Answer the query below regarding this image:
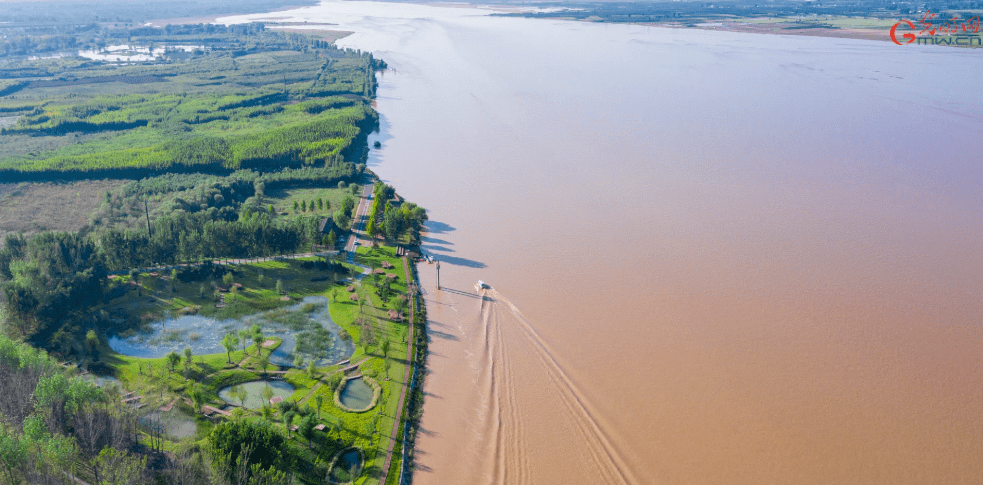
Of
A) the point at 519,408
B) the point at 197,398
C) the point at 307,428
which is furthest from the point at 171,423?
the point at 519,408

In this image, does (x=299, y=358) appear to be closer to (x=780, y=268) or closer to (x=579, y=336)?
(x=579, y=336)

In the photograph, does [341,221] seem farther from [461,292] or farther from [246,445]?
[246,445]

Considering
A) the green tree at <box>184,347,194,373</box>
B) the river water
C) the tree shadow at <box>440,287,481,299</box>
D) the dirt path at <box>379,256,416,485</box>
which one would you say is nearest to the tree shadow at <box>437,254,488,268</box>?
the river water

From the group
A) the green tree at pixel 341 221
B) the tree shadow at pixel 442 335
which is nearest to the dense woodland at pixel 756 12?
the green tree at pixel 341 221

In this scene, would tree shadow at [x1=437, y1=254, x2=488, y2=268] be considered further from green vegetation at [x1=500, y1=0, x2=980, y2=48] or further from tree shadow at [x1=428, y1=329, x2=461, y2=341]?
green vegetation at [x1=500, y1=0, x2=980, y2=48]

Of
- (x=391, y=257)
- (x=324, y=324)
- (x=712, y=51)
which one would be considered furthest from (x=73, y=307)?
(x=712, y=51)
